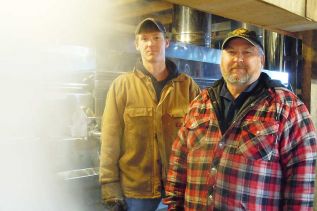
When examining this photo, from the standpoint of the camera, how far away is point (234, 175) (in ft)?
4.35

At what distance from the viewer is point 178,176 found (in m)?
1.54

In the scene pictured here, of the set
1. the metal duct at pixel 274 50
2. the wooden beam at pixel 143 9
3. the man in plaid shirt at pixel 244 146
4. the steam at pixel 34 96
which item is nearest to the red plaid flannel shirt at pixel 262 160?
the man in plaid shirt at pixel 244 146

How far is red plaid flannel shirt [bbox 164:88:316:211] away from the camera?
1286mm

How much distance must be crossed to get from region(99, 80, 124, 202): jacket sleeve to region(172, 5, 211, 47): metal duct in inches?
70.4

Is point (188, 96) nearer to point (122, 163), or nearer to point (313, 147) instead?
point (122, 163)

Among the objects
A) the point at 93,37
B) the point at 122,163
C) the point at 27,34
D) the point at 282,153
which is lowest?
the point at 122,163

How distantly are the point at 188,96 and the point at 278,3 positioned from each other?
26.5 inches

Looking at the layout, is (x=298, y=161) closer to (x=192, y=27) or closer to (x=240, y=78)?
(x=240, y=78)

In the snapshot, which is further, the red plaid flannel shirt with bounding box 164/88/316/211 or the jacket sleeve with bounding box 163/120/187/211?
the jacket sleeve with bounding box 163/120/187/211

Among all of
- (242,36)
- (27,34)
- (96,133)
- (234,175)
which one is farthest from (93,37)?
(234,175)

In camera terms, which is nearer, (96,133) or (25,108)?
(25,108)

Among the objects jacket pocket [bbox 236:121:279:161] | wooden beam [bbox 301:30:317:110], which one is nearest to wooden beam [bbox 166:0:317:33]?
wooden beam [bbox 301:30:317:110]

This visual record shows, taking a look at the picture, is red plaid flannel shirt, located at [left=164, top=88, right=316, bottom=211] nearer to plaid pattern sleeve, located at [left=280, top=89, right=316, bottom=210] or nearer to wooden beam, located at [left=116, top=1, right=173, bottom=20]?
plaid pattern sleeve, located at [left=280, top=89, right=316, bottom=210]

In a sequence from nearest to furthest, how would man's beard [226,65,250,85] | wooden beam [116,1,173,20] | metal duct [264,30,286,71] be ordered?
man's beard [226,65,250,85] < wooden beam [116,1,173,20] < metal duct [264,30,286,71]
